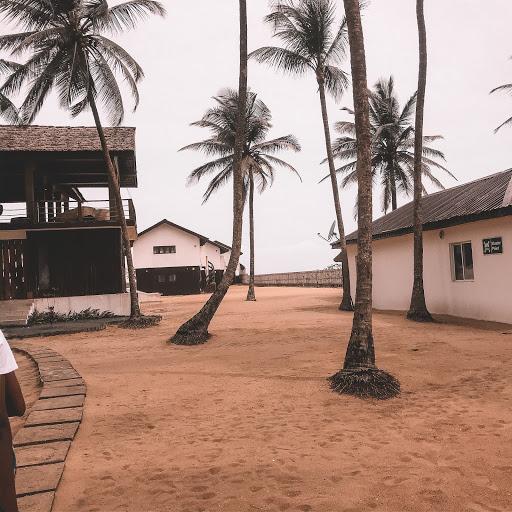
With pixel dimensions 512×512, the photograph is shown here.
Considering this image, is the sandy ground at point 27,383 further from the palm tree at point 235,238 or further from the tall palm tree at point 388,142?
the tall palm tree at point 388,142

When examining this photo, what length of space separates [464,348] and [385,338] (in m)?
1.74

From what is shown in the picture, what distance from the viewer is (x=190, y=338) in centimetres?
1009

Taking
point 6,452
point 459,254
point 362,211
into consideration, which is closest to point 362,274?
point 362,211

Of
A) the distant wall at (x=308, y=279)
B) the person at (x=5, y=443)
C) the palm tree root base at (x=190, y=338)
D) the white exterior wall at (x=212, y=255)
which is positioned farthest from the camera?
the white exterior wall at (x=212, y=255)

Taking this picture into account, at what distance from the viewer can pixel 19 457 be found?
3.78 meters

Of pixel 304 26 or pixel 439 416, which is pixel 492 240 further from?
pixel 304 26

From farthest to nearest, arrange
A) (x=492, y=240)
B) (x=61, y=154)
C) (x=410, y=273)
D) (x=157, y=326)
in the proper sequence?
(x=61, y=154)
(x=410, y=273)
(x=157, y=326)
(x=492, y=240)

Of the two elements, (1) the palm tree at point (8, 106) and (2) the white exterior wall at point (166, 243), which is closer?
(1) the palm tree at point (8, 106)

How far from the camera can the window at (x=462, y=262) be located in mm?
12862

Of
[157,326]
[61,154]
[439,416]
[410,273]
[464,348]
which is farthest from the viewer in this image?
[61,154]

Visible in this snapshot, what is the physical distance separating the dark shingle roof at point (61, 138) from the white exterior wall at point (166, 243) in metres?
20.3

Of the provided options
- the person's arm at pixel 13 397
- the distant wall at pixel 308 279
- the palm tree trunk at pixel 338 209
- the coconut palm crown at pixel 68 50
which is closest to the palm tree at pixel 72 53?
the coconut palm crown at pixel 68 50

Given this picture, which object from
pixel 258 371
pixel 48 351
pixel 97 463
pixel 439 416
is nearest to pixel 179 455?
pixel 97 463

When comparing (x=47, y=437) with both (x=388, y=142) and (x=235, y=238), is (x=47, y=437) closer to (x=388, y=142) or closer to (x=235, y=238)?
(x=235, y=238)
